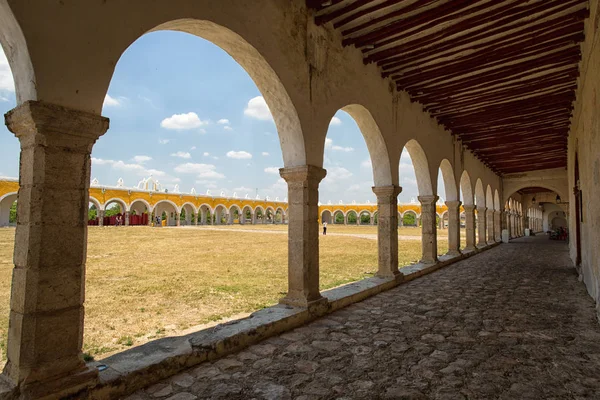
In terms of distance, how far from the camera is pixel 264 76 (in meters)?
4.18

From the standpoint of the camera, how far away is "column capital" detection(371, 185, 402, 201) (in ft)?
21.6

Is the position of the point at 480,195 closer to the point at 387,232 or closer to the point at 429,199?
the point at 429,199

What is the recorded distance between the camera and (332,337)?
365 cm

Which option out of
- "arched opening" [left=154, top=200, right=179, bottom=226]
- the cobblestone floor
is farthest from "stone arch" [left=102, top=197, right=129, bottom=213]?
the cobblestone floor

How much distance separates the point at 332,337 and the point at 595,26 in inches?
182

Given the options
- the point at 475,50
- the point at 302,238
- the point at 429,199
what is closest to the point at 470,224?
the point at 429,199

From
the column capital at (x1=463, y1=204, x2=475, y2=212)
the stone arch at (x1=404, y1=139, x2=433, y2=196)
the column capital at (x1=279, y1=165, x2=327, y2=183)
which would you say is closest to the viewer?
the column capital at (x1=279, y1=165, x2=327, y2=183)

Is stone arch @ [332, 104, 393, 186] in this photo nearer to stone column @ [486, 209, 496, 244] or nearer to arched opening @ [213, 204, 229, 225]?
stone column @ [486, 209, 496, 244]

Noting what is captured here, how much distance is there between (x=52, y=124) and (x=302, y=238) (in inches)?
111

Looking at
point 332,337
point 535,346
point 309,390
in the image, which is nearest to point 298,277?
point 332,337

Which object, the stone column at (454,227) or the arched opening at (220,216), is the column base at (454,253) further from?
the arched opening at (220,216)

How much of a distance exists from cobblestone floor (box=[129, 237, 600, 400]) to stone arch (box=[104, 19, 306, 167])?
2201 mm

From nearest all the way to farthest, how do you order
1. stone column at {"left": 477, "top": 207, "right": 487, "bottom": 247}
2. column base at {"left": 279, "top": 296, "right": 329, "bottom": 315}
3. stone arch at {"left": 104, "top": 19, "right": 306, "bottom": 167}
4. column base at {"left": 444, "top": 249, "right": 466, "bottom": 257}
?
stone arch at {"left": 104, "top": 19, "right": 306, "bottom": 167} < column base at {"left": 279, "top": 296, "right": 329, "bottom": 315} < column base at {"left": 444, "top": 249, "right": 466, "bottom": 257} < stone column at {"left": 477, "top": 207, "right": 487, "bottom": 247}

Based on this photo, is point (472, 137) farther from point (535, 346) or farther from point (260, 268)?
point (535, 346)
